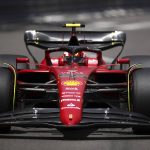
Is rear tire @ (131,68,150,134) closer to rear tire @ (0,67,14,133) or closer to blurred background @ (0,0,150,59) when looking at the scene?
rear tire @ (0,67,14,133)

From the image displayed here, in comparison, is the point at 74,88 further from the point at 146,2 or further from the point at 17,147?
the point at 146,2

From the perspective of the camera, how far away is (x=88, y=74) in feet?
28.0

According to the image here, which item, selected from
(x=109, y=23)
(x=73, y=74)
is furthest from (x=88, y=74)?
(x=109, y=23)

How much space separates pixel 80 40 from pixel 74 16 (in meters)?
8.93

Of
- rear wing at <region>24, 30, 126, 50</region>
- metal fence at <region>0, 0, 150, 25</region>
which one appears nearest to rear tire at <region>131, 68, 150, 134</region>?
rear wing at <region>24, 30, 126, 50</region>

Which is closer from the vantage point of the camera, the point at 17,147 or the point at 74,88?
the point at 17,147

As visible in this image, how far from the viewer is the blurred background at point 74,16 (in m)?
18.9

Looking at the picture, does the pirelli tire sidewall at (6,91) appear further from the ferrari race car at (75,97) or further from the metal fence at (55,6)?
the metal fence at (55,6)

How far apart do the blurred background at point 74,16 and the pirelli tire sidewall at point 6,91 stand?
9281mm

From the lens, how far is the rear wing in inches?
452

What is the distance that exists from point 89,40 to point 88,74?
317 centimetres

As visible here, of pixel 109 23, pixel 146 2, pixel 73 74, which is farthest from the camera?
pixel 146 2

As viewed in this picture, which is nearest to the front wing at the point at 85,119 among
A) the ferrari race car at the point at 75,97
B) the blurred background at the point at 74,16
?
the ferrari race car at the point at 75,97

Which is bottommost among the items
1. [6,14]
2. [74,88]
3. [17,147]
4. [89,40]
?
[17,147]
